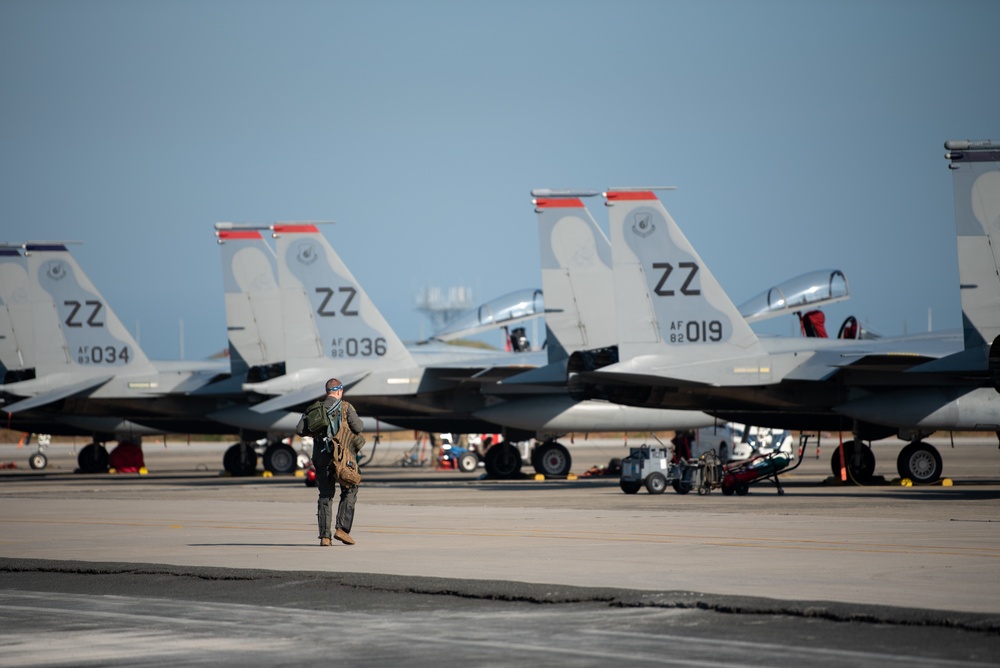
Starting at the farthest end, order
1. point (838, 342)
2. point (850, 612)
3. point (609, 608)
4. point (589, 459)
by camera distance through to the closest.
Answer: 1. point (589, 459)
2. point (838, 342)
3. point (609, 608)
4. point (850, 612)

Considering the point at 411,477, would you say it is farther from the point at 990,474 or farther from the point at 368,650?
the point at 368,650

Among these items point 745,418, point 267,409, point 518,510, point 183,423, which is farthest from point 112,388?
point 518,510

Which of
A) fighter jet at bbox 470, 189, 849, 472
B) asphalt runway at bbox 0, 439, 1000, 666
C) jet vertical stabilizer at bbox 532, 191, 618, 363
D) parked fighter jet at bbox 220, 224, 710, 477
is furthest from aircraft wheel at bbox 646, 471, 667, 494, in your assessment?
parked fighter jet at bbox 220, 224, 710, 477

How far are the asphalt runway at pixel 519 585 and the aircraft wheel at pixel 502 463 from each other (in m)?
13.4

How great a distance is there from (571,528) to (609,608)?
6975 mm

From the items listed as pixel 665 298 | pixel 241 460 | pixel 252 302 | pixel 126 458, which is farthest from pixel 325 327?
pixel 126 458

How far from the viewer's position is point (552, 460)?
113 feet

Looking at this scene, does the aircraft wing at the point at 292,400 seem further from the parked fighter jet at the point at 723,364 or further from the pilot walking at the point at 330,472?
the pilot walking at the point at 330,472

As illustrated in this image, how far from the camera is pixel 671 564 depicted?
12.1 metres

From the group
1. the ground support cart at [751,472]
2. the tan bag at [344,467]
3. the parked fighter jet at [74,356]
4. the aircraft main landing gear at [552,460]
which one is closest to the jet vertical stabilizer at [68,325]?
the parked fighter jet at [74,356]

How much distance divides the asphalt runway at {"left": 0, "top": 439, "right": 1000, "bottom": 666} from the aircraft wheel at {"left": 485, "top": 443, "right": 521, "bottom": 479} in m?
13.4

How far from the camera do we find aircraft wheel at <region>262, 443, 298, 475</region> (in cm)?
3946

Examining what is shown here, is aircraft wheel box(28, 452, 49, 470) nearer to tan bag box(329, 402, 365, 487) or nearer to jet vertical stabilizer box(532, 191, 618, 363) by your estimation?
jet vertical stabilizer box(532, 191, 618, 363)

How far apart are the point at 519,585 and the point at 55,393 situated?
30.0m
